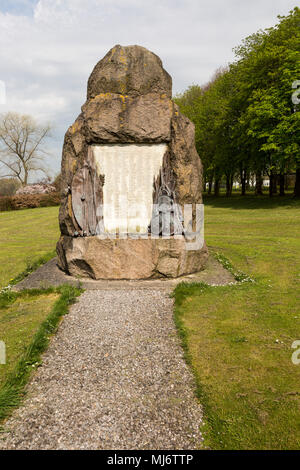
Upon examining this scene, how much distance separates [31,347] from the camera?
404cm

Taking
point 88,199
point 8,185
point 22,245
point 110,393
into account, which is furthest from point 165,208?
point 8,185

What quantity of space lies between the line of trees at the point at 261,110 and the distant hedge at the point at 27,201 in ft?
59.2

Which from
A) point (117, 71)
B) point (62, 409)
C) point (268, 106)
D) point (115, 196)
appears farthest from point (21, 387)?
point (268, 106)

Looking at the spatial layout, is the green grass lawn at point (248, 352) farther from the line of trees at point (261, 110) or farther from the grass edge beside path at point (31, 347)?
the line of trees at point (261, 110)

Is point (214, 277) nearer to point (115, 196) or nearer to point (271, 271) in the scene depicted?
point (271, 271)

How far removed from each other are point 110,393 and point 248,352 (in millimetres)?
1938

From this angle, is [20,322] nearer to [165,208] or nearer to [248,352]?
[248,352]

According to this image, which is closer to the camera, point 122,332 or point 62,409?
point 62,409

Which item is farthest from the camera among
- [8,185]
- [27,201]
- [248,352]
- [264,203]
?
[8,185]

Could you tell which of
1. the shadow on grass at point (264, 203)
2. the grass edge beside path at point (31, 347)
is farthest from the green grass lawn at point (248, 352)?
the shadow on grass at point (264, 203)

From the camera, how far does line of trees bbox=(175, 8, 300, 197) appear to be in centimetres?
1991

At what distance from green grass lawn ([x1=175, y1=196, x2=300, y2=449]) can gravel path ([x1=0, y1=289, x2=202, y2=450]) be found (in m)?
0.25

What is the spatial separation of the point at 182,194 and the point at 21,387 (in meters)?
5.56

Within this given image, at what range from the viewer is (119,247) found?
721 centimetres
